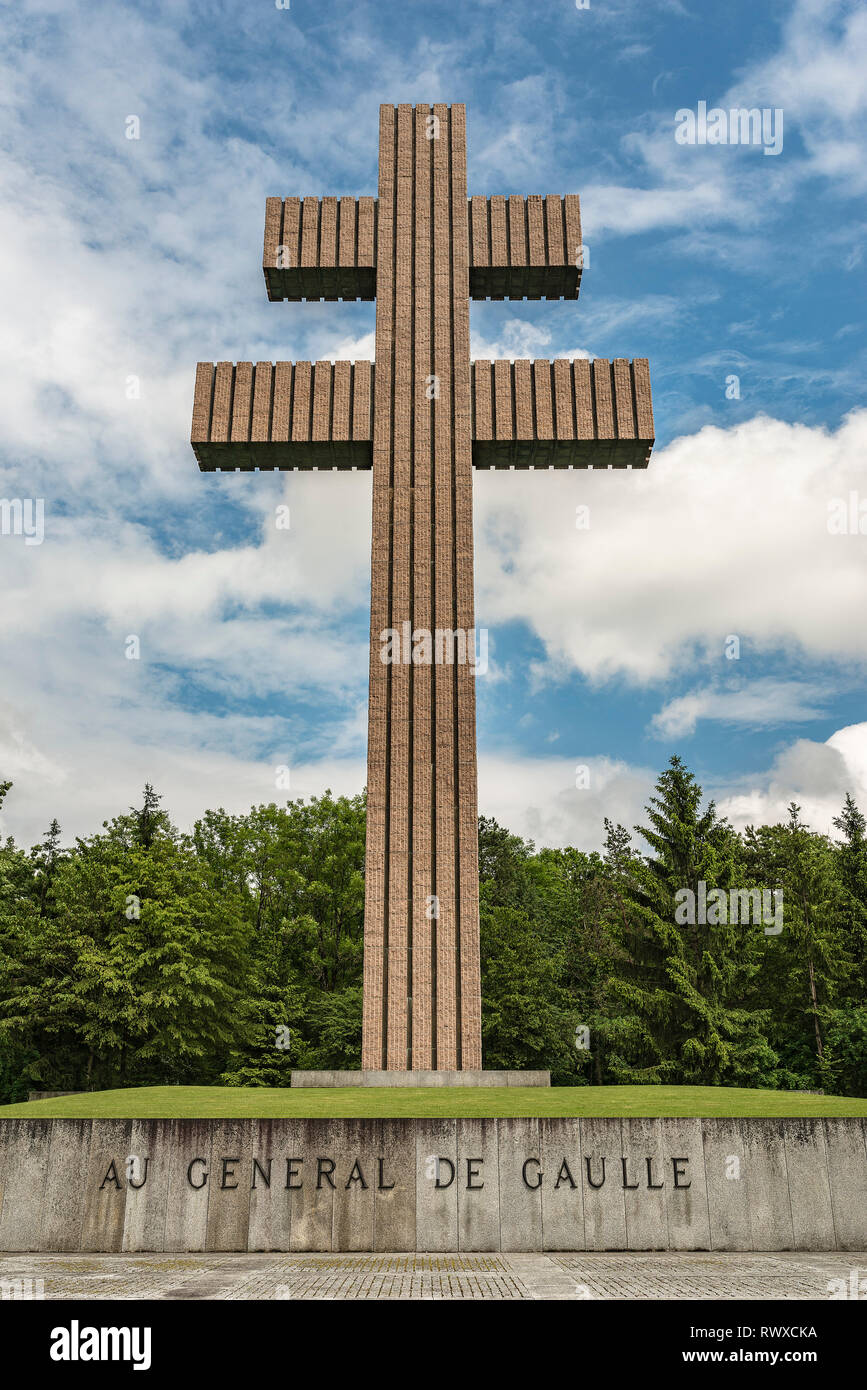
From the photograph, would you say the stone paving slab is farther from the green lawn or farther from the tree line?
the tree line

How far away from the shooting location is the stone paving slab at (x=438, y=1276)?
9.11 meters

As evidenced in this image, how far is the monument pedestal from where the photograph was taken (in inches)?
876

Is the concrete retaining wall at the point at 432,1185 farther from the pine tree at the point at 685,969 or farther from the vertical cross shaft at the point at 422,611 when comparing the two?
the pine tree at the point at 685,969

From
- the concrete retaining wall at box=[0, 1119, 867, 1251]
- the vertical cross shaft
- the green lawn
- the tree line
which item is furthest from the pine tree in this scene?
the concrete retaining wall at box=[0, 1119, 867, 1251]

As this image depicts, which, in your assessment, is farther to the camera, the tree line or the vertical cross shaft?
the tree line

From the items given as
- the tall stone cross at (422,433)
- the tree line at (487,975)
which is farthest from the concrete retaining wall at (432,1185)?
the tree line at (487,975)

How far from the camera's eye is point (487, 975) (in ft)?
132

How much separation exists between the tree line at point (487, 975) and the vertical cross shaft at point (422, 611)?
12.6 m

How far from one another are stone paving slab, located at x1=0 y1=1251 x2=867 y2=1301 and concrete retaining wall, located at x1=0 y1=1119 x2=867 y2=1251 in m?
0.40

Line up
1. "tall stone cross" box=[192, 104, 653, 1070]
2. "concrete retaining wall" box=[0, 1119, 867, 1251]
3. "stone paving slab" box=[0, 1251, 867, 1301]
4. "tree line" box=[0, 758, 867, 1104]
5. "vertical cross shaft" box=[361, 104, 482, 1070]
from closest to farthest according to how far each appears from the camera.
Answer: "stone paving slab" box=[0, 1251, 867, 1301]
"concrete retaining wall" box=[0, 1119, 867, 1251]
"vertical cross shaft" box=[361, 104, 482, 1070]
"tall stone cross" box=[192, 104, 653, 1070]
"tree line" box=[0, 758, 867, 1104]

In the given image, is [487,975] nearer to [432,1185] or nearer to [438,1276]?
[432,1185]

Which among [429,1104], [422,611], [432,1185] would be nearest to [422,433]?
[422,611]

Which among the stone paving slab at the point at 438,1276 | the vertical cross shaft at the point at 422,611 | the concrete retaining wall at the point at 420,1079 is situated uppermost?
the vertical cross shaft at the point at 422,611

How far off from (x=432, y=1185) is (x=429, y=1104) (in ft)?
10.1
